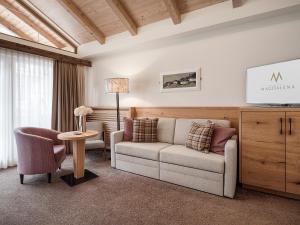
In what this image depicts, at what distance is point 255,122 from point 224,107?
2.26 ft

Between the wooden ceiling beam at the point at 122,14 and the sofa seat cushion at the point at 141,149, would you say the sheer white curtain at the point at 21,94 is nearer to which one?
the wooden ceiling beam at the point at 122,14

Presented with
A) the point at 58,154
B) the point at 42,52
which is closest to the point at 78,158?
the point at 58,154

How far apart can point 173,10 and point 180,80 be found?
1190mm

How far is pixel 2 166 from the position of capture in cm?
319

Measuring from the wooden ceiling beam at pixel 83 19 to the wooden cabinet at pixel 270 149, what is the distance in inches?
130

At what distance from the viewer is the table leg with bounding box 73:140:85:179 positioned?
107 inches

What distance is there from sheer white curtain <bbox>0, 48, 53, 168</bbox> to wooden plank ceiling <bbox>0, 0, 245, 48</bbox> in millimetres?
536

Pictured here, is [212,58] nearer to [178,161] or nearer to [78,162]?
[178,161]

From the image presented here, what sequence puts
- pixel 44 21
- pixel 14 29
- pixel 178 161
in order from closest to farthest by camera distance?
1. pixel 178 161
2. pixel 14 29
3. pixel 44 21

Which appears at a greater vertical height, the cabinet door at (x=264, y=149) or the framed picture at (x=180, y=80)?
the framed picture at (x=180, y=80)

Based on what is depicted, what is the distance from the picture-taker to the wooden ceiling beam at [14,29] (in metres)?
3.26

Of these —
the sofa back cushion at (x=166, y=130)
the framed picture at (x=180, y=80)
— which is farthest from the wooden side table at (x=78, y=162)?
the framed picture at (x=180, y=80)

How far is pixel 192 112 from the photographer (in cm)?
325

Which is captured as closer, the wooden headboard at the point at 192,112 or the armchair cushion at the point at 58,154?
the armchair cushion at the point at 58,154
